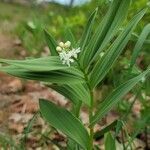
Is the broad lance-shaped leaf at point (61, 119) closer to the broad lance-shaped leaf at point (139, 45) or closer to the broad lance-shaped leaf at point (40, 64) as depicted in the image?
the broad lance-shaped leaf at point (40, 64)

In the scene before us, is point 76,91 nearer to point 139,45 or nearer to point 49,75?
point 49,75

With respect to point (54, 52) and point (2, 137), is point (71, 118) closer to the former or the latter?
point (54, 52)

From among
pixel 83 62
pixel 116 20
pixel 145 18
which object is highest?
pixel 145 18

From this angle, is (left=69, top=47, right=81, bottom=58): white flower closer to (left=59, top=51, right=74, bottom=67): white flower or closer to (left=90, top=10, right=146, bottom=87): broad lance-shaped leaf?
(left=59, top=51, right=74, bottom=67): white flower

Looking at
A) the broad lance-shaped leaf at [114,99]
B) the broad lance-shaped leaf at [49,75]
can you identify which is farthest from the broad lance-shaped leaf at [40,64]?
the broad lance-shaped leaf at [114,99]

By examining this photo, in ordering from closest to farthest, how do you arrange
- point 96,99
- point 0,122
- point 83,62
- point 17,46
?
1. point 83,62
2. point 0,122
3. point 96,99
4. point 17,46

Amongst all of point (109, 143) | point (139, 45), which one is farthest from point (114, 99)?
point (139, 45)

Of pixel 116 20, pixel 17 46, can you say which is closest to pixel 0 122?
pixel 116 20
